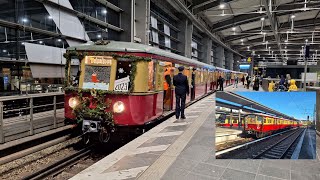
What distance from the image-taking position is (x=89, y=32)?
1485 centimetres

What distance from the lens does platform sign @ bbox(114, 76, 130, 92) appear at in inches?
258

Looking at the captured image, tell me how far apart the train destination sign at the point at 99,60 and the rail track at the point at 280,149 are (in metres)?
4.33

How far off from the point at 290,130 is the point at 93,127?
443 cm

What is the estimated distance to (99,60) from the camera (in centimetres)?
675

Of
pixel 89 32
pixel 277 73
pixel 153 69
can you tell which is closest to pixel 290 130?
pixel 153 69

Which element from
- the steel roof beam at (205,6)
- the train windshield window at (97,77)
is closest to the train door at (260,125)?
the train windshield window at (97,77)

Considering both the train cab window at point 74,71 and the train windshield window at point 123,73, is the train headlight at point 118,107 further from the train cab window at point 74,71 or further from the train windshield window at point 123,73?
the train cab window at point 74,71

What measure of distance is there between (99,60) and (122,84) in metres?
0.83

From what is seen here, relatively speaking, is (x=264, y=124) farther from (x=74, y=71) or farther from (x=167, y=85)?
(x=167, y=85)

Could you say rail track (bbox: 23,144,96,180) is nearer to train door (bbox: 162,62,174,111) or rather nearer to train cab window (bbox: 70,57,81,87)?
train cab window (bbox: 70,57,81,87)

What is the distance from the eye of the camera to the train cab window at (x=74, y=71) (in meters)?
6.97

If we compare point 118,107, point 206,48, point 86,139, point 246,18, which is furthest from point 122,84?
point 206,48

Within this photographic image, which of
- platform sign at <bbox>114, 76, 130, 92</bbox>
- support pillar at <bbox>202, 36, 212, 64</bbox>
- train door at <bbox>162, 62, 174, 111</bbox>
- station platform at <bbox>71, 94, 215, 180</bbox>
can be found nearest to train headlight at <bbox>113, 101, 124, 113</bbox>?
platform sign at <bbox>114, 76, 130, 92</bbox>

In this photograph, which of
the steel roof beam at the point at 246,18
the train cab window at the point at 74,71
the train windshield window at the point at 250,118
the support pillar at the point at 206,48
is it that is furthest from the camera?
the support pillar at the point at 206,48
